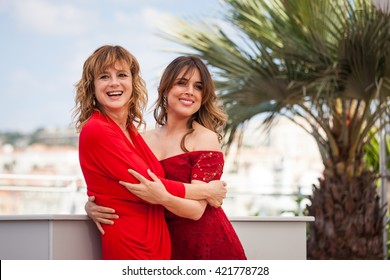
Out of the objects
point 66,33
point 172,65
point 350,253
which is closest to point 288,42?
point 350,253

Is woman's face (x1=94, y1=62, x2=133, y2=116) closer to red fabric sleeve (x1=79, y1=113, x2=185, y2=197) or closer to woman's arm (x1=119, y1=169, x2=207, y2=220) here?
red fabric sleeve (x1=79, y1=113, x2=185, y2=197)

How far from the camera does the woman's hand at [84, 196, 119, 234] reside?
2.56 m

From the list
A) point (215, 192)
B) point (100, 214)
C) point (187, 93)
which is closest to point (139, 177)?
point (100, 214)

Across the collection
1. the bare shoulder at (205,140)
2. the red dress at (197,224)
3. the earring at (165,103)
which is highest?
the earring at (165,103)

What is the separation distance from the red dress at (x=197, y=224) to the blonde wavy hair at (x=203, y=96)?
0.07 m

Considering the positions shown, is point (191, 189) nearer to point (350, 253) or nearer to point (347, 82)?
point (347, 82)

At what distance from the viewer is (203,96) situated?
284 centimetres

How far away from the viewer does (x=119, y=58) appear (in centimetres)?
262

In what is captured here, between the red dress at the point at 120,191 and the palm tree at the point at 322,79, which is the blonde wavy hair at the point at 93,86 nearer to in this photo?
the red dress at the point at 120,191

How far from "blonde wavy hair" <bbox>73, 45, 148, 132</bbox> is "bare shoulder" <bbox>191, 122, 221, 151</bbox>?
0.19 meters

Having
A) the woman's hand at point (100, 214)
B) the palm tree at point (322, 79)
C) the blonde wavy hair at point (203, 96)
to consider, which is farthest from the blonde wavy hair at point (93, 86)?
→ the palm tree at point (322, 79)

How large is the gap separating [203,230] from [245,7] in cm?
410

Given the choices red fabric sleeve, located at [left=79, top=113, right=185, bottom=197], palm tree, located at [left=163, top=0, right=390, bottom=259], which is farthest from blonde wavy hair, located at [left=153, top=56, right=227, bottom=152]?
palm tree, located at [left=163, top=0, right=390, bottom=259]

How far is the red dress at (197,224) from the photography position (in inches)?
107
